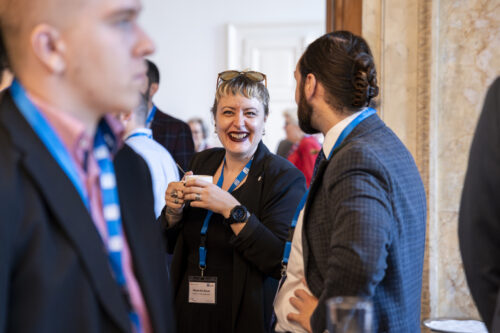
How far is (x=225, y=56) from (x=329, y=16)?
4852 millimetres

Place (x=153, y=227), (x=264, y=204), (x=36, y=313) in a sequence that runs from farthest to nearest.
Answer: (x=264, y=204)
(x=153, y=227)
(x=36, y=313)

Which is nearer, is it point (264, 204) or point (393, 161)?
point (393, 161)

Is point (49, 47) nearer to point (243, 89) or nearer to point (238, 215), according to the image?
point (238, 215)

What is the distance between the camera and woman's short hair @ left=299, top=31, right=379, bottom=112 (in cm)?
187

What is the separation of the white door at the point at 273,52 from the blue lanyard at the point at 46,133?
288 inches

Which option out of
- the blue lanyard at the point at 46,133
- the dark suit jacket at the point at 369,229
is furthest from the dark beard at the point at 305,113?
the blue lanyard at the point at 46,133

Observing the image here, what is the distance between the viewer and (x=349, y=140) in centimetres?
176

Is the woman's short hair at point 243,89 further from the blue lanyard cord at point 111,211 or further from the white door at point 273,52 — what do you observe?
the white door at point 273,52

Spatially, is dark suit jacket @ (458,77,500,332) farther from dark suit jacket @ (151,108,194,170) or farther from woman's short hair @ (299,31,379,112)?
dark suit jacket @ (151,108,194,170)

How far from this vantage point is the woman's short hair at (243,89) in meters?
2.59

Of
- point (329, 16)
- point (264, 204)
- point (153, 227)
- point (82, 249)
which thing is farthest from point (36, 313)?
point (329, 16)

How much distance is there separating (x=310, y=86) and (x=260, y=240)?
67 centimetres

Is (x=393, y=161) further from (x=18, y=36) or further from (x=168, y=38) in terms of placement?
(x=168, y=38)

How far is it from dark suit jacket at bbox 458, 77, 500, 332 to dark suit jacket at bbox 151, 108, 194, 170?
2712mm
